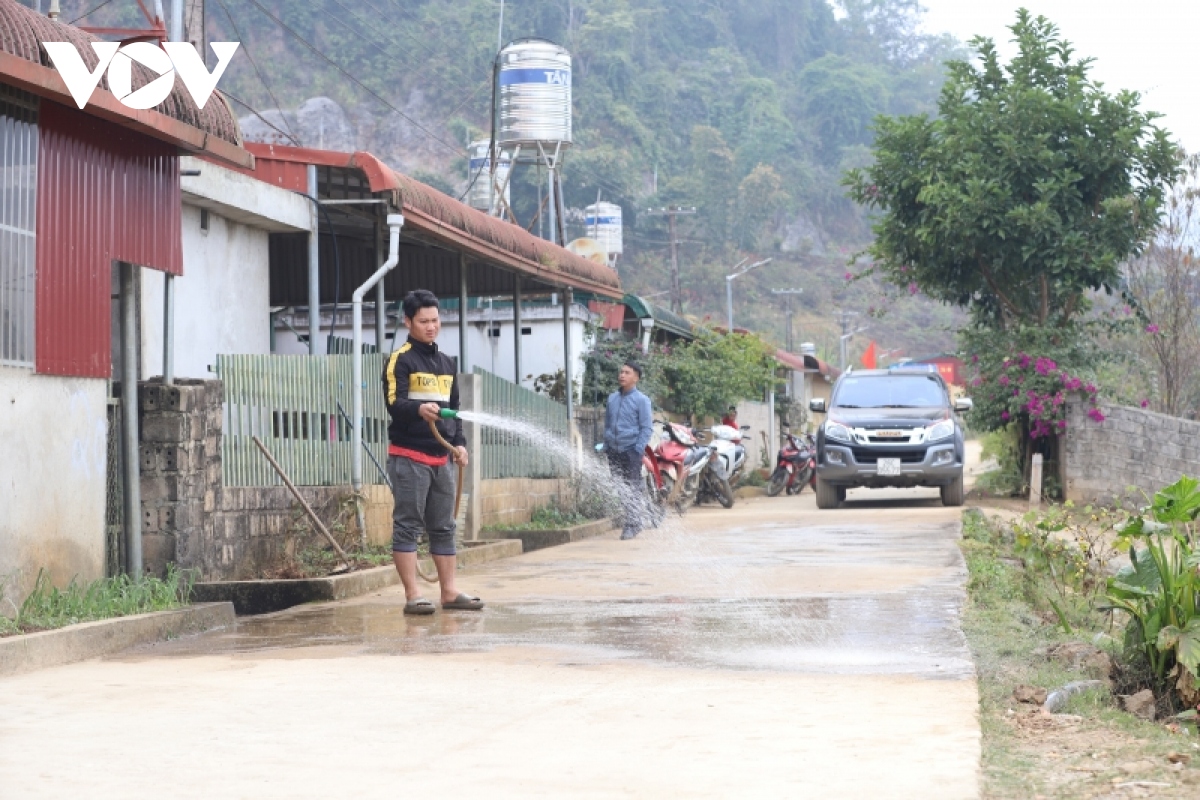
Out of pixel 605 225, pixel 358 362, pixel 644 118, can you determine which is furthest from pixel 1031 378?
pixel 644 118

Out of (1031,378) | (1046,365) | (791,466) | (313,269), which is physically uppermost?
(313,269)

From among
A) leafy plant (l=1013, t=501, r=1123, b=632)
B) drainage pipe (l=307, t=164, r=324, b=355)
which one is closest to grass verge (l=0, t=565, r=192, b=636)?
drainage pipe (l=307, t=164, r=324, b=355)

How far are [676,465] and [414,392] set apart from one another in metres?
11.7

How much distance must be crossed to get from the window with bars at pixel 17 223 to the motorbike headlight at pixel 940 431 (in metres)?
14.3

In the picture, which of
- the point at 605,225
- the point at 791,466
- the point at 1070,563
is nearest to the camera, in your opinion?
the point at 1070,563

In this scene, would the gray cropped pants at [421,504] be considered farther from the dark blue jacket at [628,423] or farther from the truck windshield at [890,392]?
the truck windshield at [890,392]

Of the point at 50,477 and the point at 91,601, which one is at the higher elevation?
the point at 50,477

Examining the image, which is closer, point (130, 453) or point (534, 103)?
point (130, 453)

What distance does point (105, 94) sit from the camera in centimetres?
794

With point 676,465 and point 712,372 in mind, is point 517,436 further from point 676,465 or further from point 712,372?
point 712,372

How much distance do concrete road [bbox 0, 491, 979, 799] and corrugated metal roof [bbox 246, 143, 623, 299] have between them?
3673 millimetres

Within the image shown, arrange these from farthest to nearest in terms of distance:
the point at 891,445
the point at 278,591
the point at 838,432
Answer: the point at 838,432 → the point at 891,445 → the point at 278,591

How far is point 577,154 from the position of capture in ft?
242

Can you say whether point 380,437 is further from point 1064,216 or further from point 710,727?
point 1064,216
